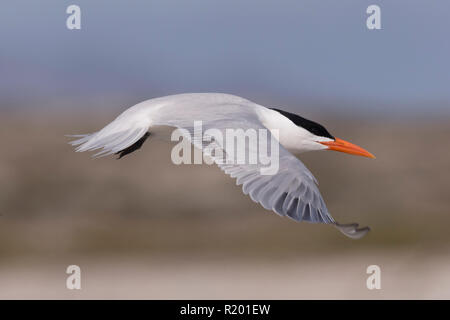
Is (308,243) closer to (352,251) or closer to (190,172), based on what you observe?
(352,251)

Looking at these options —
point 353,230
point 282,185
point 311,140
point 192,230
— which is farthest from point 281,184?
point 192,230

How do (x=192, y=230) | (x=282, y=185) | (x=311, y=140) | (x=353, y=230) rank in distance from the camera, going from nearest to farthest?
(x=353, y=230)
(x=282, y=185)
(x=311, y=140)
(x=192, y=230)

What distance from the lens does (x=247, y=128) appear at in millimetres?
2406

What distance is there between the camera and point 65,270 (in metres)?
6.20

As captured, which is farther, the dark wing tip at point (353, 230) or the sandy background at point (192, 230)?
the sandy background at point (192, 230)

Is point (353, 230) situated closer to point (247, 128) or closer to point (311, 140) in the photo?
point (247, 128)

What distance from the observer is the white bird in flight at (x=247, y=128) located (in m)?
2.15

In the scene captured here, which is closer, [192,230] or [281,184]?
[281,184]

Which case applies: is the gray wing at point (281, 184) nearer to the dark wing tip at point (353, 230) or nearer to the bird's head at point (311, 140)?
A: the dark wing tip at point (353, 230)

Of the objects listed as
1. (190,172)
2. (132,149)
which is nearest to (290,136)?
(132,149)

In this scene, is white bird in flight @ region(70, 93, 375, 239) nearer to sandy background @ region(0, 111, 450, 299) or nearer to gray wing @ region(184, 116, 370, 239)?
gray wing @ region(184, 116, 370, 239)

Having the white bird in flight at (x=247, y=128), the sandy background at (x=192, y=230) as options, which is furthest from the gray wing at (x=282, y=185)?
the sandy background at (x=192, y=230)

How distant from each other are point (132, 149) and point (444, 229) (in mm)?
4933

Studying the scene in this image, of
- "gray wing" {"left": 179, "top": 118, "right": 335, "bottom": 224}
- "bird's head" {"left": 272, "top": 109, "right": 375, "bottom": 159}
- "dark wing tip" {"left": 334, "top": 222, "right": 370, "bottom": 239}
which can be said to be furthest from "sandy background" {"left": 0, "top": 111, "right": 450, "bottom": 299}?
"dark wing tip" {"left": 334, "top": 222, "right": 370, "bottom": 239}
